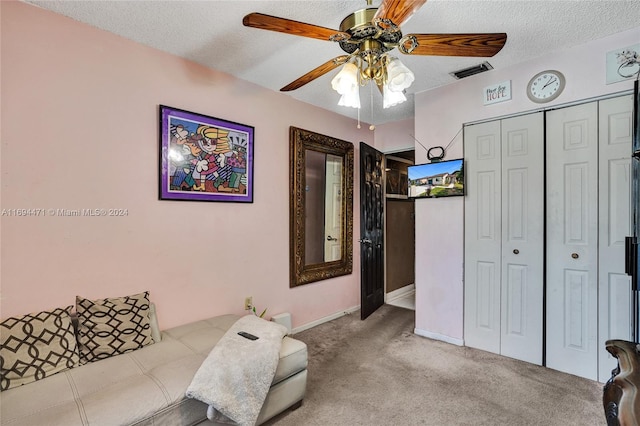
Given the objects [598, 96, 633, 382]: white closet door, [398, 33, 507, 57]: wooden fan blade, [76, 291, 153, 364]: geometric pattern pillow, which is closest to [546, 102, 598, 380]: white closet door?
[598, 96, 633, 382]: white closet door

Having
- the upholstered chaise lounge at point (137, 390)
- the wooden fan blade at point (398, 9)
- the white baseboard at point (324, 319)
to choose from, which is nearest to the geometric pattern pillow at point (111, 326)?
the upholstered chaise lounge at point (137, 390)

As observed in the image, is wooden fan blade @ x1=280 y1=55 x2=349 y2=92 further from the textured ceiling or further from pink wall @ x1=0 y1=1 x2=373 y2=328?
pink wall @ x1=0 y1=1 x2=373 y2=328

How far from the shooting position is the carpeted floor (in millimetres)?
1851

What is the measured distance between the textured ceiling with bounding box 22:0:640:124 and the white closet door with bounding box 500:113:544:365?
64 centimetres

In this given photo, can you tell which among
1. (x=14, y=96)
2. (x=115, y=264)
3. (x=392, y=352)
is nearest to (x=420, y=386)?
(x=392, y=352)

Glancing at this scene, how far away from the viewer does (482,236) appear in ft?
9.02

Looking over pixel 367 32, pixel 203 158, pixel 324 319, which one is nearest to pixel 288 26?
pixel 367 32

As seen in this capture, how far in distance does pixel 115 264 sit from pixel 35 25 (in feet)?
4.98

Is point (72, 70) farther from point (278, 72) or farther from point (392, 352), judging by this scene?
point (392, 352)

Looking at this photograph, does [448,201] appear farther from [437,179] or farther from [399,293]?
[399,293]

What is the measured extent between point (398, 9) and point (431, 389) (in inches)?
92.2

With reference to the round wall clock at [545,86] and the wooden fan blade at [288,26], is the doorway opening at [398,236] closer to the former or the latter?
the round wall clock at [545,86]

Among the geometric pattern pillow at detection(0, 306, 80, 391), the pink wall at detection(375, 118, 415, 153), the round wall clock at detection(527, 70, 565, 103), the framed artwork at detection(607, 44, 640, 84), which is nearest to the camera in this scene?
the geometric pattern pillow at detection(0, 306, 80, 391)

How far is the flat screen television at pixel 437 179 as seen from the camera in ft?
9.34
